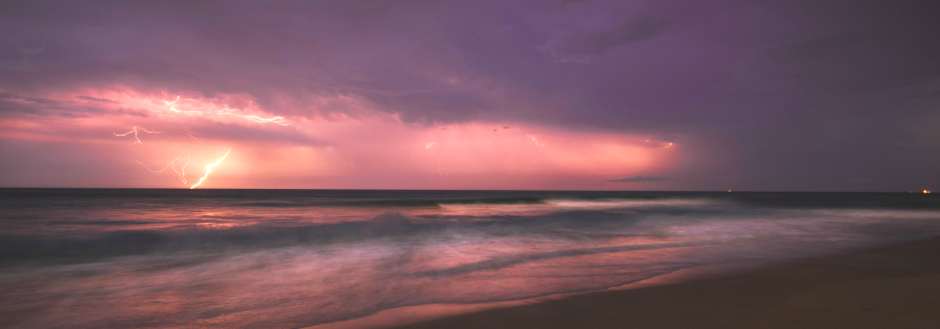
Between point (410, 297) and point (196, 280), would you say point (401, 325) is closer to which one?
point (410, 297)

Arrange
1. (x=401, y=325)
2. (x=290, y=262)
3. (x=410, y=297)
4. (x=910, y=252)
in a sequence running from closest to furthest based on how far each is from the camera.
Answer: (x=401, y=325)
(x=410, y=297)
(x=290, y=262)
(x=910, y=252)

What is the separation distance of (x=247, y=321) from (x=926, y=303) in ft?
25.6

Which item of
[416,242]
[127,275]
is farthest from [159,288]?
[416,242]

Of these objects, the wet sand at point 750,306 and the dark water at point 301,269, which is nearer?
the wet sand at point 750,306

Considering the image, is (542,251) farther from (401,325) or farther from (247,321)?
(247,321)

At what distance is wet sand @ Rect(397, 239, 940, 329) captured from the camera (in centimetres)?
402

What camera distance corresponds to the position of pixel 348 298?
17.6ft

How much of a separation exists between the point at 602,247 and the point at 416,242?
5194mm

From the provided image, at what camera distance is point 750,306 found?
4.61 m

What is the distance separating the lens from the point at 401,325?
4184mm

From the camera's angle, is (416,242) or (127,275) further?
(416,242)

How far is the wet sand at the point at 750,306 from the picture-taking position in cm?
402

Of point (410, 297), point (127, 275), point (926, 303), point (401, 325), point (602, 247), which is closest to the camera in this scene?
point (401, 325)

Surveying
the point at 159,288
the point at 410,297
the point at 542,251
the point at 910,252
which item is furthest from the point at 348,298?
→ the point at 910,252
